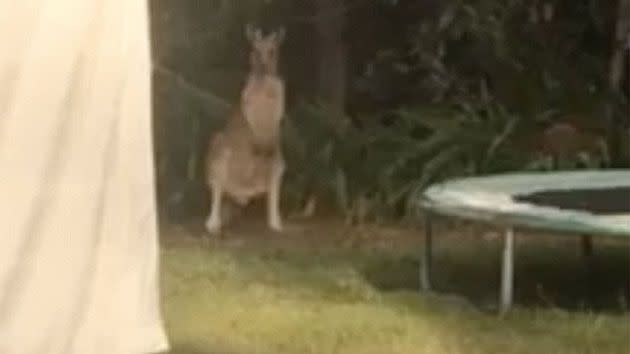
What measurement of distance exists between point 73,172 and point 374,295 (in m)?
0.45

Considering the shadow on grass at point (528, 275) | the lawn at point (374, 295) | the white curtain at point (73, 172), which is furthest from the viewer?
the shadow on grass at point (528, 275)

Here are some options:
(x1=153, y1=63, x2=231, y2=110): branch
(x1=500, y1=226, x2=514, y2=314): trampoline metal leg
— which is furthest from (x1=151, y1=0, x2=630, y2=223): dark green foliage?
(x1=500, y1=226, x2=514, y2=314): trampoline metal leg

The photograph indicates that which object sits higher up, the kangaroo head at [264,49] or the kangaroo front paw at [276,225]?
the kangaroo head at [264,49]

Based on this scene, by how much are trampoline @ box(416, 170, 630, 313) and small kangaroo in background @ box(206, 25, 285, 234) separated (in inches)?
8.0

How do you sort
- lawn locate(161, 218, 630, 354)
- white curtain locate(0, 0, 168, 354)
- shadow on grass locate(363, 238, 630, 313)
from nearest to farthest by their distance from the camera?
white curtain locate(0, 0, 168, 354) → lawn locate(161, 218, 630, 354) → shadow on grass locate(363, 238, 630, 313)

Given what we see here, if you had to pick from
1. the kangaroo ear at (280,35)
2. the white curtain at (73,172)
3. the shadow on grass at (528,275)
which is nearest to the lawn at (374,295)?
the shadow on grass at (528,275)

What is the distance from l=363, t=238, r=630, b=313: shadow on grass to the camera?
1814 mm

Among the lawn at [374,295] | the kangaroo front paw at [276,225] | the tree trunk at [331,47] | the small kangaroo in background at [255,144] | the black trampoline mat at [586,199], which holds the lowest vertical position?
the lawn at [374,295]

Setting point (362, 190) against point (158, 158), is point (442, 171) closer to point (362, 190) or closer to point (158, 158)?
point (362, 190)

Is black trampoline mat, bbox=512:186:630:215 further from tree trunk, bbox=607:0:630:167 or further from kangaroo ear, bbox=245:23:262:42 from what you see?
kangaroo ear, bbox=245:23:262:42

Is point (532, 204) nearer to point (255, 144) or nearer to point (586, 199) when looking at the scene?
point (586, 199)

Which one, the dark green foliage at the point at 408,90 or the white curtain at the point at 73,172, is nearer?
the white curtain at the point at 73,172

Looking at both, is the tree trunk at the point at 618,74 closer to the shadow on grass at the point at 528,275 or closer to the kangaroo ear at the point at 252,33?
the shadow on grass at the point at 528,275

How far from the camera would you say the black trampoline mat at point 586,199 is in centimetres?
177
